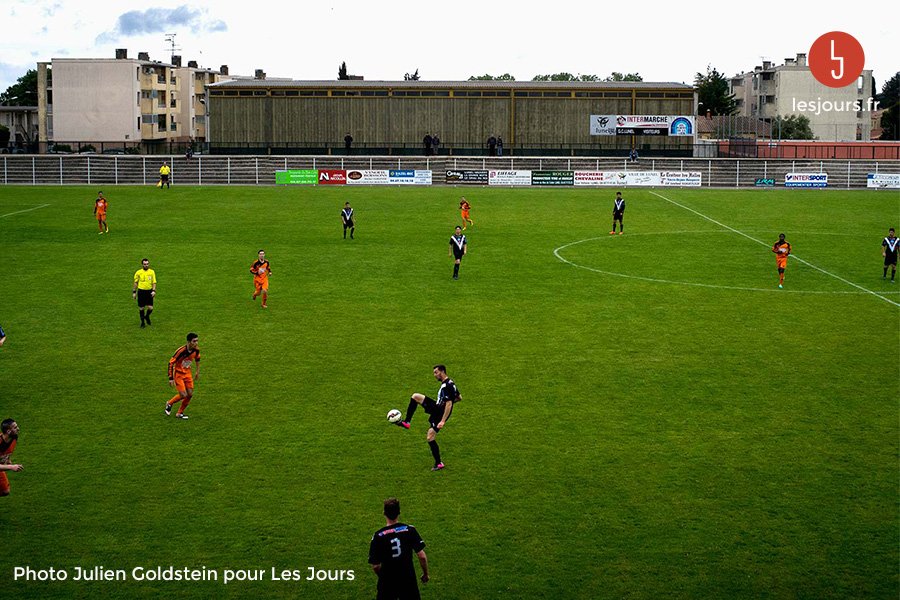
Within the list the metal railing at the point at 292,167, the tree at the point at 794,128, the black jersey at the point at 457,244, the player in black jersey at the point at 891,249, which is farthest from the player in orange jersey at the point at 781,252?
the tree at the point at 794,128

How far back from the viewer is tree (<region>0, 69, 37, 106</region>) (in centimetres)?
14588

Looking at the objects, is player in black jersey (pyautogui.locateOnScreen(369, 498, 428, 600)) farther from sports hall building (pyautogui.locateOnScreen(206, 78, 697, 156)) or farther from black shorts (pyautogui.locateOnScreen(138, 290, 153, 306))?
sports hall building (pyautogui.locateOnScreen(206, 78, 697, 156))

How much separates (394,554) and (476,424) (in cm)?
783

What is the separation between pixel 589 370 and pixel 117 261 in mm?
22969

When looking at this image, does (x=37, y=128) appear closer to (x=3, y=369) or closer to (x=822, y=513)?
(x=3, y=369)

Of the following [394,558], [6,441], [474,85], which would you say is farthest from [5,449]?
[474,85]

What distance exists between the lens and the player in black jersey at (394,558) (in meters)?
10.6

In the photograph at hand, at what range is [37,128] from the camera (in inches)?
4958

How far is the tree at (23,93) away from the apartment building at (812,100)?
350 feet

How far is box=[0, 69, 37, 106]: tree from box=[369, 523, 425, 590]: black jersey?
151 m

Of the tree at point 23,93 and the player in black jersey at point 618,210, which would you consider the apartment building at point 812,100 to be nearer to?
the player in black jersey at point 618,210

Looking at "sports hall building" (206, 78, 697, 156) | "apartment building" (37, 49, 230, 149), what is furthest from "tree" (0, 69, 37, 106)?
"sports hall building" (206, 78, 697, 156)

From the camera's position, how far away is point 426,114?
84812 mm

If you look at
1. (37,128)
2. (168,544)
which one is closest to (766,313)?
(168,544)
